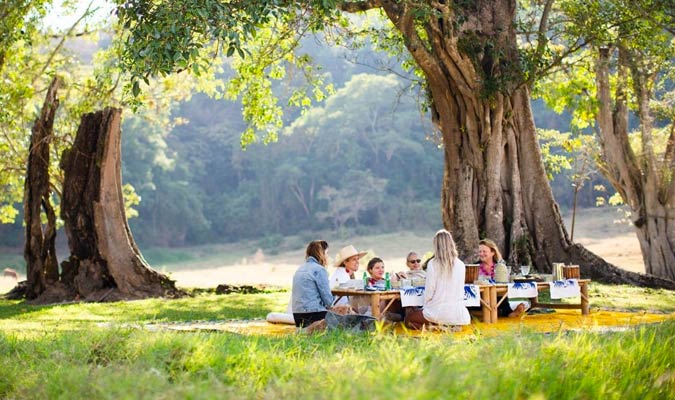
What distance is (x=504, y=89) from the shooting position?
53.2 ft

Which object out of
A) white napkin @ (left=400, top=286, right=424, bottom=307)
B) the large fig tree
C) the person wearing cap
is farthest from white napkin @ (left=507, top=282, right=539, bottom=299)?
the large fig tree

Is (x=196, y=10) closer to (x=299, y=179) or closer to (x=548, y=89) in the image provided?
(x=548, y=89)

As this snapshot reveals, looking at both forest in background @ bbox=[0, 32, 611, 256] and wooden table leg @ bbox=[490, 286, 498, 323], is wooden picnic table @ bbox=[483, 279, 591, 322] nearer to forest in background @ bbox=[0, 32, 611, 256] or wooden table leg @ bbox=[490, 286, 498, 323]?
wooden table leg @ bbox=[490, 286, 498, 323]

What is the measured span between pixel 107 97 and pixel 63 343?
16.0 m

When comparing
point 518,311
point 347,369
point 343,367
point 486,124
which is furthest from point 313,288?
point 486,124

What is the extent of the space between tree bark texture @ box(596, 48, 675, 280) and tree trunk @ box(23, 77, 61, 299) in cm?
1206

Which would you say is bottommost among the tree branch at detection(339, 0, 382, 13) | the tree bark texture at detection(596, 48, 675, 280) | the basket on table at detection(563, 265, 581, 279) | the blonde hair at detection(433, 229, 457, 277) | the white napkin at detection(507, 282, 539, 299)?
the white napkin at detection(507, 282, 539, 299)

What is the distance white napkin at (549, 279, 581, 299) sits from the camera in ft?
36.8

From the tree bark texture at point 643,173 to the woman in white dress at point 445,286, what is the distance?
483 inches

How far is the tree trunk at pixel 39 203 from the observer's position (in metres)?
18.8

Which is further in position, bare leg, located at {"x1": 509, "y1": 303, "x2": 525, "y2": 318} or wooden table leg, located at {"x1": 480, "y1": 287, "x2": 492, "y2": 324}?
bare leg, located at {"x1": 509, "y1": 303, "x2": 525, "y2": 318}

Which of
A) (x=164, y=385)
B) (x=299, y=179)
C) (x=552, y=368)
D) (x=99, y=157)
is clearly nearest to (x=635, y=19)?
(x=99, y=157)

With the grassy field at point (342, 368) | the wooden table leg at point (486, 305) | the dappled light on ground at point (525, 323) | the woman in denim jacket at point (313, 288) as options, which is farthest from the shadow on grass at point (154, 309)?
the grassy field at point (342, 368)

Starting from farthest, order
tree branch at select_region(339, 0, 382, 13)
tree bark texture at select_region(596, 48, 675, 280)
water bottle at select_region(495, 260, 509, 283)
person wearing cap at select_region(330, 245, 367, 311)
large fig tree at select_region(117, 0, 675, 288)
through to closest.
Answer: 1. tree bark texture at select_region(596, 48, 675, 280)
2. tree branch at select_region(339, 0, 382, 13)
3. large fig tree at select_region(117, 0, 675, 288)
4. water bottle at select_region(495, 260, 509, 283)
5. person wearing cap at select_region(330, 245, 367, 311)
